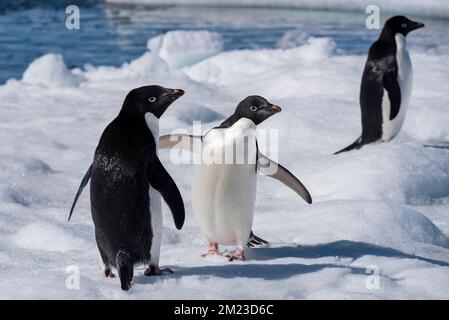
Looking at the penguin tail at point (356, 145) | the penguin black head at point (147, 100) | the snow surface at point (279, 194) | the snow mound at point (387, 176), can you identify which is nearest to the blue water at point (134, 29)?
the snow surface at point (279, 194)

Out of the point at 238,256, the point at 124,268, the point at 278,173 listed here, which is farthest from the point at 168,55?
the point at 124,268

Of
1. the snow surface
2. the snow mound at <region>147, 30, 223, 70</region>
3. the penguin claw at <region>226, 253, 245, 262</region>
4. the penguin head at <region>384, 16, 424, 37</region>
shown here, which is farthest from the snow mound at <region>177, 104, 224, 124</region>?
the snow mound at <region>147, 30, 223, 70</region>

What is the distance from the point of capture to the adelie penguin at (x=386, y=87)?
6367mm

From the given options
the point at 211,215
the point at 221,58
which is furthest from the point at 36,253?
the point at 221,58

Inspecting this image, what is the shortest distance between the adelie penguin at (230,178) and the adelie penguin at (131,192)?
0.42 m

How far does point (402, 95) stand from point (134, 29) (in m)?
12.2

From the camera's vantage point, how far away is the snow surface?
3043mm

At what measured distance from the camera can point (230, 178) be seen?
345cm

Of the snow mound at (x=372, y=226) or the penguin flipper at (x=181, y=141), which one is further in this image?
the snow mound at (x=372, y=226)

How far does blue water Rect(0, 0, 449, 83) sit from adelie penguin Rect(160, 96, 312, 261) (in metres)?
8.98

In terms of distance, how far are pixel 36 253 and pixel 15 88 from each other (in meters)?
5.65

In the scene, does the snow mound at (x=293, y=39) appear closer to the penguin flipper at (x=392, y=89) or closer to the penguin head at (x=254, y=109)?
the penguin flipper at (x=392, y=89)

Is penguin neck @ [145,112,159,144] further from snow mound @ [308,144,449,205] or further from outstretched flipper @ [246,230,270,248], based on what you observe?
snow mound @ [308,144,449,205]

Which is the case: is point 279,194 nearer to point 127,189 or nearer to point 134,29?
point 127,189
